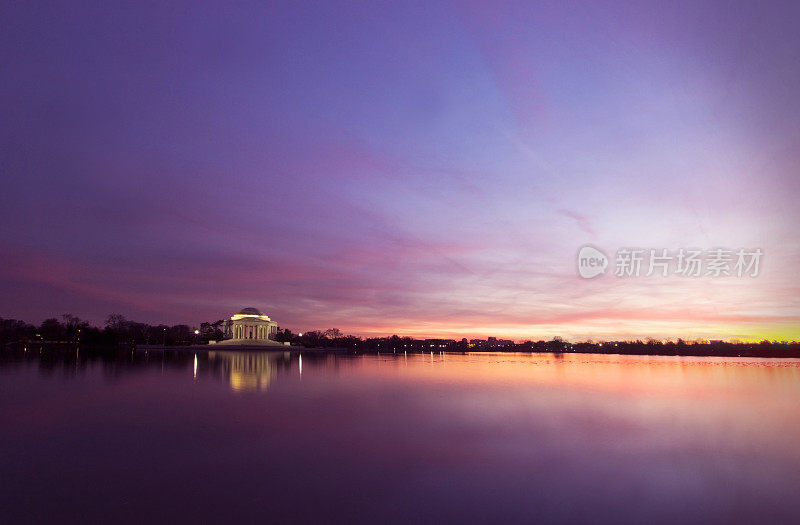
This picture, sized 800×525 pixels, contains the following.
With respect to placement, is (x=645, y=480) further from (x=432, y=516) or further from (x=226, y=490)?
(x=226, y=490)

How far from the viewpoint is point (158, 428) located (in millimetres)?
19109

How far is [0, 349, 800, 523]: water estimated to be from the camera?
439 inches

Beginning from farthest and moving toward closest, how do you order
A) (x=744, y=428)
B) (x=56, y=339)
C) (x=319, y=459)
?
(x=56, y=339) → (x=744, y=428) → (x=319, y=459)

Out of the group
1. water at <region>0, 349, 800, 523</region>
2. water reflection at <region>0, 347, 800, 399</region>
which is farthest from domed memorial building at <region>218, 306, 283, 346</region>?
water at <region>0, 349, 800, 523</region>

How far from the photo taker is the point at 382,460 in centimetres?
1543

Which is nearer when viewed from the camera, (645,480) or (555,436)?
(645,480)

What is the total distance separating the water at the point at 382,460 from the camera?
11148 millimetres

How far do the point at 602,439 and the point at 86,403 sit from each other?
25.4m

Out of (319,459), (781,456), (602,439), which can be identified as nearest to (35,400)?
(319,459)

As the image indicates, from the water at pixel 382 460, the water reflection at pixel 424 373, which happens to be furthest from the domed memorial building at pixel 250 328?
the water at pixel 382 460

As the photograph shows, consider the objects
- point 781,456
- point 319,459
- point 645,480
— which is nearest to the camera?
point 645,480

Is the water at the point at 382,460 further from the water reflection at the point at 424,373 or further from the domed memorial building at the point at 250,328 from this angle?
the domed memorial building at the point at 250,328

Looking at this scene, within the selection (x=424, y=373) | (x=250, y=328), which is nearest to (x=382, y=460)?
(x=424, y=373)

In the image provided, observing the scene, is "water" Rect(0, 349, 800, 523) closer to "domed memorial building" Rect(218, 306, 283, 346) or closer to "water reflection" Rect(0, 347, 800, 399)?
"water reflection" Rect(0, 347, 800, 399)
